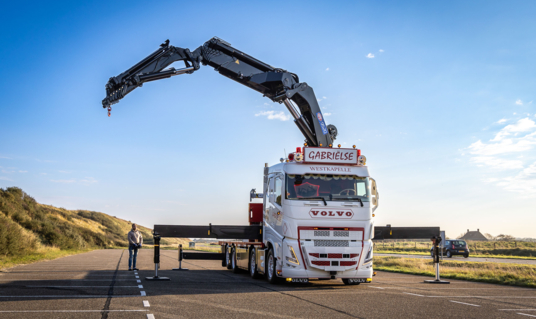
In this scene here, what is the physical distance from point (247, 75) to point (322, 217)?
6661 millimetres

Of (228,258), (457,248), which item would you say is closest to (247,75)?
(228,258)

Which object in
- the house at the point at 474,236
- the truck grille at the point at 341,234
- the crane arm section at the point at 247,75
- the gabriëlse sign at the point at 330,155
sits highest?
the crane arm section at the point at 247,75

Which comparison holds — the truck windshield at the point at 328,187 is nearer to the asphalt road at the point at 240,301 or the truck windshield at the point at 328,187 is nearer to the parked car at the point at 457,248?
the asphalt road at the point at 240,301

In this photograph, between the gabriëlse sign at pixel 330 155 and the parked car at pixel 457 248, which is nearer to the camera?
the gabriëlse sign at pixel 330 155

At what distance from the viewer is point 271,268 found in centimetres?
1333

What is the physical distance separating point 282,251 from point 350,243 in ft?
5.94

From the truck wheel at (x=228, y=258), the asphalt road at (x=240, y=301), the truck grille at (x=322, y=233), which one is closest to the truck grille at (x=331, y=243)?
the truck grille at (x=322, y=233)

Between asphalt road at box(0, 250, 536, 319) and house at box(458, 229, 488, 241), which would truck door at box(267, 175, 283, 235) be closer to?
asphalt road at box(0, 250, 536, 319)

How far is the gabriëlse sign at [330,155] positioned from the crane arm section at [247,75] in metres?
3.47

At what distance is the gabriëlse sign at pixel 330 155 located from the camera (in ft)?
43.1

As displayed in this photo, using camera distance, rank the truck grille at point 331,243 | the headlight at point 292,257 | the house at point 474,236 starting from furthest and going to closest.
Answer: the house at point 474,236, the truck grille at point 331,243, the headlight at point 292,257

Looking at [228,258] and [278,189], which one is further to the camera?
[228,258]

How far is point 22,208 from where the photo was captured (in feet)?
131

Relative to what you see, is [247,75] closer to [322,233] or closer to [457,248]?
[322,233]
